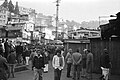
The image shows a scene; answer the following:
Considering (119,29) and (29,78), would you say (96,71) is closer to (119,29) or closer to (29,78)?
(29,78)

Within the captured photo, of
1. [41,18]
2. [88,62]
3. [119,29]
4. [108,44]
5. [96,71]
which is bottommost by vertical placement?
[96,71]

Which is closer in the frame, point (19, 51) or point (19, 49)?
point (19, 49)

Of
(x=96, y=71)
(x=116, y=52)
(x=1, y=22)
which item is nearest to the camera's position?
(x=116, y=52)

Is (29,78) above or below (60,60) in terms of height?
below

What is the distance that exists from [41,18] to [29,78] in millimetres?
117047

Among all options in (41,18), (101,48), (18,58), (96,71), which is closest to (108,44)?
(101,48)

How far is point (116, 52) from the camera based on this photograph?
1568cm

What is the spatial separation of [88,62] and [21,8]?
389 ft

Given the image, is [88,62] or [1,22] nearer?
[88,62]

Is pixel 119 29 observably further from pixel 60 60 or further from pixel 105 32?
pixel 60 60

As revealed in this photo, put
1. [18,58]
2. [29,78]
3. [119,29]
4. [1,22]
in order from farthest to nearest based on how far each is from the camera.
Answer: [1,22]
[18,58]
[29,78]
[119,29]

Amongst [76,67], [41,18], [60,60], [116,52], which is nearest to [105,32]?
[60,60]

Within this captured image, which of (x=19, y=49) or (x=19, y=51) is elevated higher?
(x=19, y=49)

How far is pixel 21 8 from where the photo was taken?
127375 millimetres
